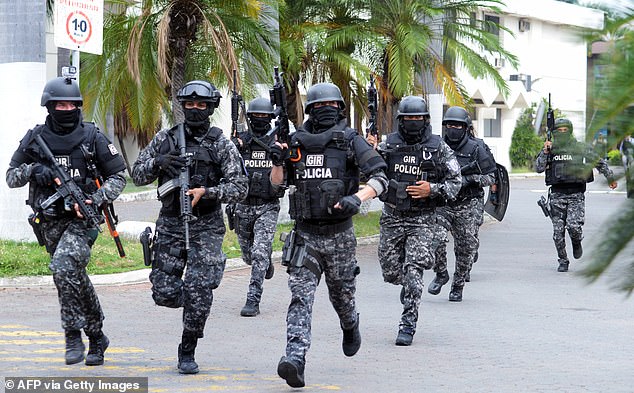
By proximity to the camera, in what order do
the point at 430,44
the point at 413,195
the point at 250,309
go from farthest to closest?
the point at 430,44, the point at 250,309, the point at 413,195

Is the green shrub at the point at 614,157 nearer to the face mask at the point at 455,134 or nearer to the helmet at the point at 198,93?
the helmet at the point at 198,93

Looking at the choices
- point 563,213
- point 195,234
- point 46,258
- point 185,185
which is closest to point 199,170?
point 185,185

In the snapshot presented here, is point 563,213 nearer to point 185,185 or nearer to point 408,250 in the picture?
point 408,250

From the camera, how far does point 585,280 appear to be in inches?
89.8

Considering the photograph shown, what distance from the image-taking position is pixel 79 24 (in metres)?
11.6

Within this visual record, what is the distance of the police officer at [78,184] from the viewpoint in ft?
23.6

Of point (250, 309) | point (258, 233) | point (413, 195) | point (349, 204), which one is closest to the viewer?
point (349, 204)

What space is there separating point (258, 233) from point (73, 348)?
132 inches

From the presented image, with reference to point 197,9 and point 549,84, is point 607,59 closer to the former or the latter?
point 197,9

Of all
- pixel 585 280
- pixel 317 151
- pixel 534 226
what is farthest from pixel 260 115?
pixel 534 226

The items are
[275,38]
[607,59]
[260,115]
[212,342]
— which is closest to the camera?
[607,59]

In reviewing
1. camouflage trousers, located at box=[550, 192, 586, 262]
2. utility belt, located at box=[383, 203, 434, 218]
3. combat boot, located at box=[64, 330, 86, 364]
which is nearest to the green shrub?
combat boot, located at box=[64, 330, 86, 364]

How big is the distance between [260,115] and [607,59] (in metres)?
8.90

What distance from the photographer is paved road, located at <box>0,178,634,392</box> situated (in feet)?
23.1
